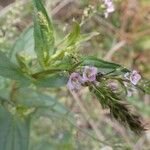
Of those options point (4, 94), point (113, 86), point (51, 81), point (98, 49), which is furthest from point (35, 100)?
point (98, 49)

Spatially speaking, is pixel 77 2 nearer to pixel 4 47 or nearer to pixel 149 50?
pixel 149 50

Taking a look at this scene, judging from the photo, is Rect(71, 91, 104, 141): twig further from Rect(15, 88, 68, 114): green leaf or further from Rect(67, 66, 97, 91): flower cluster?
Rect(67, 66, 97, 91): flower cluster

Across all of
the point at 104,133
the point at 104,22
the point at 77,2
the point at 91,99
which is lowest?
the point at 104,133

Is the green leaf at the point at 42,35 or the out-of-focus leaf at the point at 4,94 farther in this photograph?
the out-of-focus leaf at the point at 4,94

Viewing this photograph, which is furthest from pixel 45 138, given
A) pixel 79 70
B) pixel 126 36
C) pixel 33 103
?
pixel 126 36

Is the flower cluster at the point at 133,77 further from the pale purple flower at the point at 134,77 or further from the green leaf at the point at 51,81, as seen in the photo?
the green leaf at the point at 51,81

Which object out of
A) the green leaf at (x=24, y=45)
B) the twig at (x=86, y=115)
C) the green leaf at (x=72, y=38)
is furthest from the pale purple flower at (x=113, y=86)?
the twig at (x=86, y=115)

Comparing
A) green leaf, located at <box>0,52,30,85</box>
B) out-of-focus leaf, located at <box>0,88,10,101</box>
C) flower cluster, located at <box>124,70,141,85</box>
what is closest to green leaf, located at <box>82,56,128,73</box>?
flower cluster, located at <box>124,70,141,85</box>
